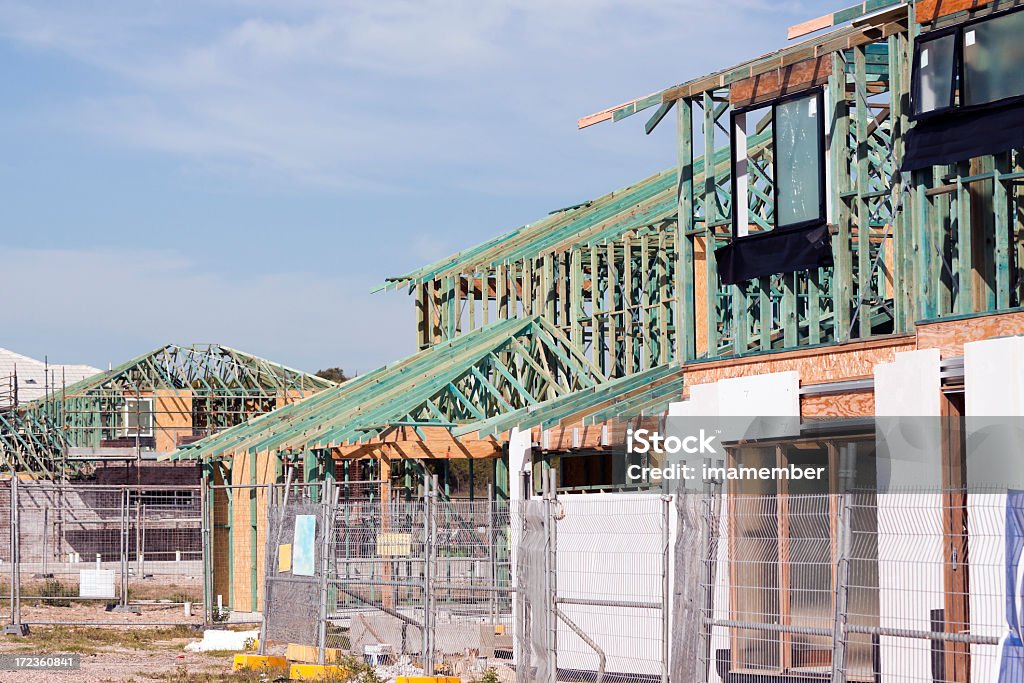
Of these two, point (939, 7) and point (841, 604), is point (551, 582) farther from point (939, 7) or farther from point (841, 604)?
point (939, 7)

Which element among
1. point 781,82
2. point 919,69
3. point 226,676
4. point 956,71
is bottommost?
point 226,676

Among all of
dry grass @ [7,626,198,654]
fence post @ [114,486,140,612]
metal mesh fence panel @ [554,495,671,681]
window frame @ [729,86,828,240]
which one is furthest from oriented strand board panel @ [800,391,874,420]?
fence post @ [114,486,140,612]

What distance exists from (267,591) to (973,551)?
32.7ft

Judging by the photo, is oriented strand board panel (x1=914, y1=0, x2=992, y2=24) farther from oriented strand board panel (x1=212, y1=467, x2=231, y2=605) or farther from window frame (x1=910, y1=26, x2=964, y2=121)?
oriented strand board panel (x1=212, y1=467, x2=231, y2=605)

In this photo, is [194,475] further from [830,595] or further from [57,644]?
[830,595]

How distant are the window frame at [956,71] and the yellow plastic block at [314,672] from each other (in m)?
8.81

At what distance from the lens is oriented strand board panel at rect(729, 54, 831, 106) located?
56.3ft

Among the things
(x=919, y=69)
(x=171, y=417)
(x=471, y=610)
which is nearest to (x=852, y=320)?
(x=919, y=69)

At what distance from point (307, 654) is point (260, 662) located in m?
0.62

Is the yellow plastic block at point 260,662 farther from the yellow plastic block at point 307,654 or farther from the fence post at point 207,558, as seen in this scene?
the fence post at point 207,558

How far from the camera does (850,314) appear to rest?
16.8 m

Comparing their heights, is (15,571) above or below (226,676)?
above

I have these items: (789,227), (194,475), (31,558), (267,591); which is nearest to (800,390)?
(789,227)

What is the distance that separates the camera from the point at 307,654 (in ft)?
60.5
